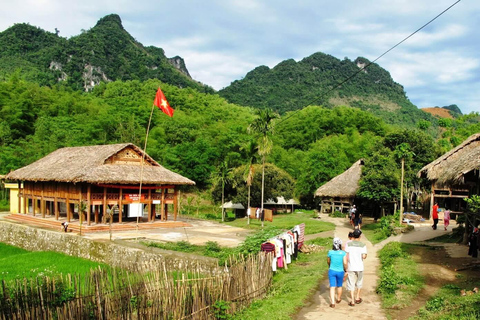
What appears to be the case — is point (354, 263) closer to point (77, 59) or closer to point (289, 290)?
point (289, 290)

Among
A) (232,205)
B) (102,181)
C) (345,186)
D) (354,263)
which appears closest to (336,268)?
(354,263)

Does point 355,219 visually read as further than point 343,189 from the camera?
No

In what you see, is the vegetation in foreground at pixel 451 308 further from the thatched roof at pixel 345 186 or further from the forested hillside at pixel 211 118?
the thatched roof at pixel 345 186

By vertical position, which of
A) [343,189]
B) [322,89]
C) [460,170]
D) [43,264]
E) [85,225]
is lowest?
[43,264]

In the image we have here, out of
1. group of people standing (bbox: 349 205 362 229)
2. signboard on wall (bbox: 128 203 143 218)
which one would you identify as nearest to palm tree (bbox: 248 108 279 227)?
group of people standing (bbox: 349 205 362 229)

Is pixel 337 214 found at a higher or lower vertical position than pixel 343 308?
lower

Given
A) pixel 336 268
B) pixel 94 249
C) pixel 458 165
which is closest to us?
pixel 336 268

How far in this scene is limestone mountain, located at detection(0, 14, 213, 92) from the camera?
90.1 metres

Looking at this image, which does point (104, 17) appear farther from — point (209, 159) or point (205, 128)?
point (209, 159)

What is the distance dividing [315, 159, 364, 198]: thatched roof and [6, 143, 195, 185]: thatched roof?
1324 centimetres

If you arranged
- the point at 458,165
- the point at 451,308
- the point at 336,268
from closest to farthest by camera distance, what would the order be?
1. the point at 451,308
2. the point at 336,268
3. the point at 458,165

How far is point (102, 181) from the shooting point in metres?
19.5

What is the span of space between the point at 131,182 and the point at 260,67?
120m

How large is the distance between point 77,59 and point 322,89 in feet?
212
